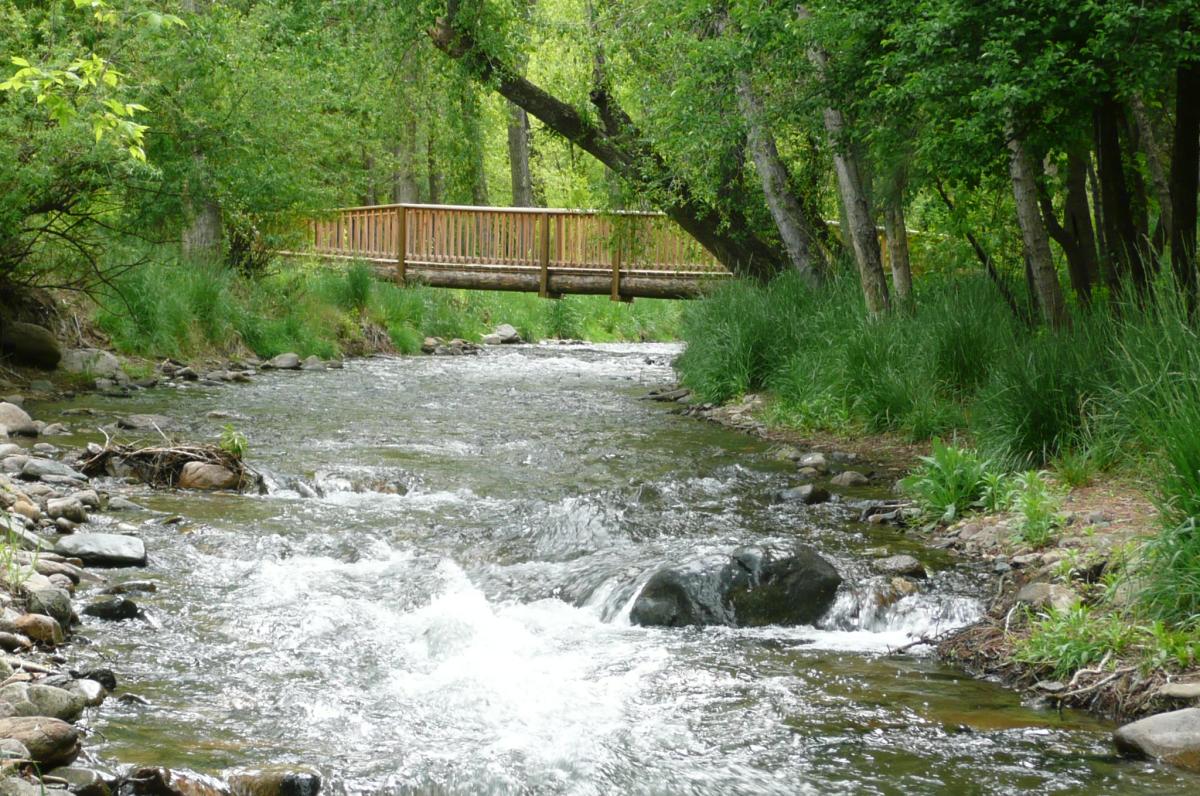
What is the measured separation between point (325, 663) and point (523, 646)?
0.87 metres

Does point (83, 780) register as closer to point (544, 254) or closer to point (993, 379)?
point (993, 379)

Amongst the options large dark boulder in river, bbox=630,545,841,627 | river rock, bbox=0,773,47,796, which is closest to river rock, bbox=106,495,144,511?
large dark boulder in river, bbox=630,545,841,627

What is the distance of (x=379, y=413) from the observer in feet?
40.1

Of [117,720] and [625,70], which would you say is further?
[625,70]

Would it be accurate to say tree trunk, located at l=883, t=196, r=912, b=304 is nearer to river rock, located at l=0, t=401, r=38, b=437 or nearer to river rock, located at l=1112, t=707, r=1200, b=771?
river rock, located at l=1112, t=707, r=1200, b=771

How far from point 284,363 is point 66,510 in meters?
9.23

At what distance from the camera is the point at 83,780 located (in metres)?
3.69

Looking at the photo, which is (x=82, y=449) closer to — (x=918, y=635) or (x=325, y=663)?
(x=325, y=663)

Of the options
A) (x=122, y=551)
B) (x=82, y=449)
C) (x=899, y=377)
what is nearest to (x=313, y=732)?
(x=122, y=551)

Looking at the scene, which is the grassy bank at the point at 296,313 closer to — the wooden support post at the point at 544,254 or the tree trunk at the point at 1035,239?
the wooden support post at the point at 544,254

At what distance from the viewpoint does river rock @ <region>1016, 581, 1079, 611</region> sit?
5.52m

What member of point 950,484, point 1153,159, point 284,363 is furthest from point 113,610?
point 284,363

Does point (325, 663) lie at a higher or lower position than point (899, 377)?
lower

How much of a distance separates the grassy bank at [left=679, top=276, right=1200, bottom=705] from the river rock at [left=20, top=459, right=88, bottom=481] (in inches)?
216
